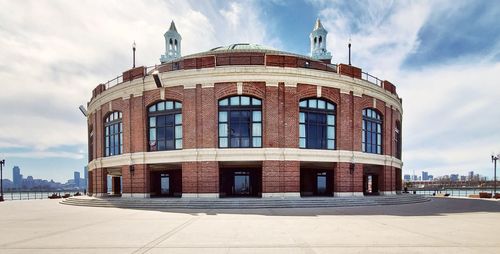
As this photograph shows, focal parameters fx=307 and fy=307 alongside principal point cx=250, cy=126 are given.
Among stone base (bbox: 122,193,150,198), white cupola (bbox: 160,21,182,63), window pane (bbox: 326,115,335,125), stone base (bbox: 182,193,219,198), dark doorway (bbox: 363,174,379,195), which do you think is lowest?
dark doorway (bbox: 363,174,379,195)

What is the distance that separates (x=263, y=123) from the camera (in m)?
24.2

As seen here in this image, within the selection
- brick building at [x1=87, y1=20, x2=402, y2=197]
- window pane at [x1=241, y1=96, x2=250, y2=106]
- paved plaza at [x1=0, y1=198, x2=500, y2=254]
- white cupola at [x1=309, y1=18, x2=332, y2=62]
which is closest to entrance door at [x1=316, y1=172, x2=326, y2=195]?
brick building at [x1=87, y1=20, x2=402, y2=197]

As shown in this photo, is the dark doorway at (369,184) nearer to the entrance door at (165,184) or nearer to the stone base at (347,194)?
the stone base at (347,194)

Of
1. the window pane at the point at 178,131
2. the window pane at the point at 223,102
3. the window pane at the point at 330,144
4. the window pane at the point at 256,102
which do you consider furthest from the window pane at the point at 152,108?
the window pane at the point at 330,144

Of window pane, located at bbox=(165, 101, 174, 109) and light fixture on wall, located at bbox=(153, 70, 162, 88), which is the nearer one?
light fixture on wall, located at bbox=(153, 70, 162, 88)

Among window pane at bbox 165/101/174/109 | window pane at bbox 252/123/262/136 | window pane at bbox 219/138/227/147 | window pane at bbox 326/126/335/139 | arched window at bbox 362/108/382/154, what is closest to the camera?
window pane at bbox 219/138/227/147

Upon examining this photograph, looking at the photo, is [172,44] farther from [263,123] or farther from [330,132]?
[330,132]

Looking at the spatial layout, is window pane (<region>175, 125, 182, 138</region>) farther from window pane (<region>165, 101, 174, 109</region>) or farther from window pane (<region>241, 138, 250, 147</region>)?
window pane (<region>241, 138, 250, 147</region>)

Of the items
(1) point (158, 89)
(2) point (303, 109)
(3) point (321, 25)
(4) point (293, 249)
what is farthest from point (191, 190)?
(3) point (321, 25)

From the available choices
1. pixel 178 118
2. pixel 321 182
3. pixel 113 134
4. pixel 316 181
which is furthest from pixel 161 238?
pixel 321 182

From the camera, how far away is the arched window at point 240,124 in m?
24.5

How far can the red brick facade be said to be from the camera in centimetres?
2381

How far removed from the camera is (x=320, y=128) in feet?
84.6

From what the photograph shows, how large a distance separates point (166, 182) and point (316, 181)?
14.8 meters
